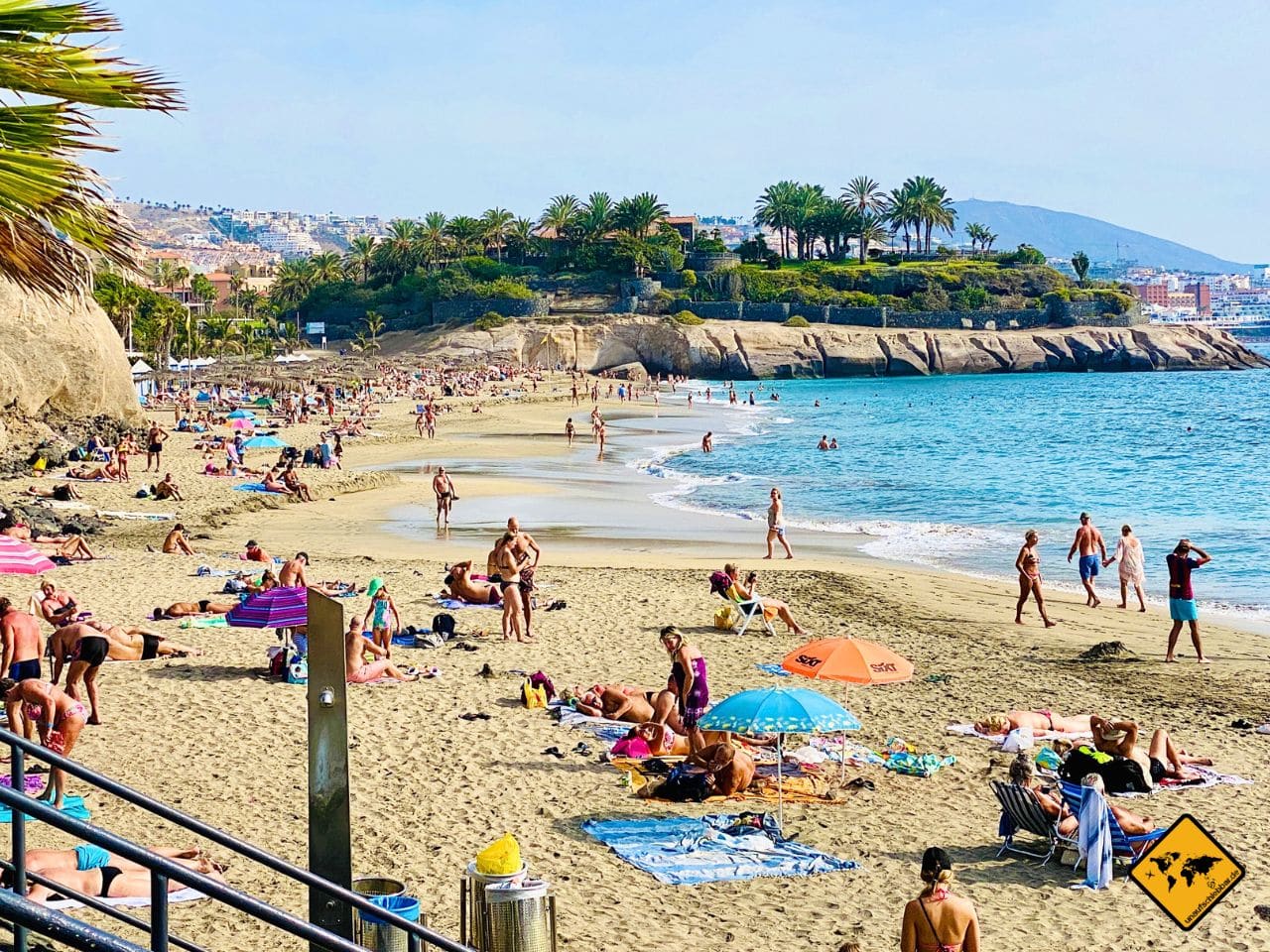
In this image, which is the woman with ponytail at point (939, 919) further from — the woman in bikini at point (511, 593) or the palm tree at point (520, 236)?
the palm tree at point (520, 236)

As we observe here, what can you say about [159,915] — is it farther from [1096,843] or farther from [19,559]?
[19,559]

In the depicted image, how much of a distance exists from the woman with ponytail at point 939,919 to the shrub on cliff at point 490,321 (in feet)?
298

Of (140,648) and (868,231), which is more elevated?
(868,231)

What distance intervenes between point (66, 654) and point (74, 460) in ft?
71.4

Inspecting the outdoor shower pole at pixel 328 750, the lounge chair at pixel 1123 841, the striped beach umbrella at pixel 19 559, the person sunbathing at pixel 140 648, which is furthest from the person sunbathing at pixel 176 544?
the outdoor shower pole at pixel 328 750

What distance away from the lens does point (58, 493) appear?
25109mm

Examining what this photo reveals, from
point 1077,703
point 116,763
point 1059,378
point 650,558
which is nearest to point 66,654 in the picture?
point 116,763

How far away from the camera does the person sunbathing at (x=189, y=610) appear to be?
50.0 feet

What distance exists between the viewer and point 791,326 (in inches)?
4053

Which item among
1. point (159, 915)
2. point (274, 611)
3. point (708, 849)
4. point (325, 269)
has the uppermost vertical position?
point (325, 269)

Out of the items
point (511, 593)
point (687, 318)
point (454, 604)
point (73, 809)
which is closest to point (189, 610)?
point (454, 604)

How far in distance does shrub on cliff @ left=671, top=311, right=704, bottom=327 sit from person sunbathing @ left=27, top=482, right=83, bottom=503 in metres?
74.7

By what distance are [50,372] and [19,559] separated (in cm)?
2417

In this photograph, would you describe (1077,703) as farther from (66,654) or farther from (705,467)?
(705,467)
